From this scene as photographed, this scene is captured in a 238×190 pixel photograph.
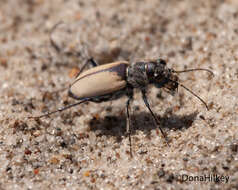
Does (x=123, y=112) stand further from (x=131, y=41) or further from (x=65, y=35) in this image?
(x=65, y=35)

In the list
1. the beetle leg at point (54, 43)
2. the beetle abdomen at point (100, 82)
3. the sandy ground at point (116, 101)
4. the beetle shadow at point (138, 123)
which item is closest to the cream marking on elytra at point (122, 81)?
the beetle abdomen at point (100, 82)

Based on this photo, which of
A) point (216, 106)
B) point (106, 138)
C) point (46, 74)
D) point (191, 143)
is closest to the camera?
point (191, 143)

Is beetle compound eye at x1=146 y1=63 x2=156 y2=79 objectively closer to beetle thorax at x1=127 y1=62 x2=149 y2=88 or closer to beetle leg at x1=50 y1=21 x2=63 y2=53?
beetle thorax at x1=127 y1=62 x2=149 y2=88

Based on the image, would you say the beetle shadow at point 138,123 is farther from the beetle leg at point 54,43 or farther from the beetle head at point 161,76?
the beetle leg at point 54,43

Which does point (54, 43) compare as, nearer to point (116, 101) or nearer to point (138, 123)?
point (116, 101)

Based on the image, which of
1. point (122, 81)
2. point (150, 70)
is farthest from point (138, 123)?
point (150, 70)

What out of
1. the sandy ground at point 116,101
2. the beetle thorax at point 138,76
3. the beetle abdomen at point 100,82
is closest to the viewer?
the sandy ground at point 116,101

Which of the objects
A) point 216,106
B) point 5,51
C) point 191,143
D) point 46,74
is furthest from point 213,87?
point 5,51
